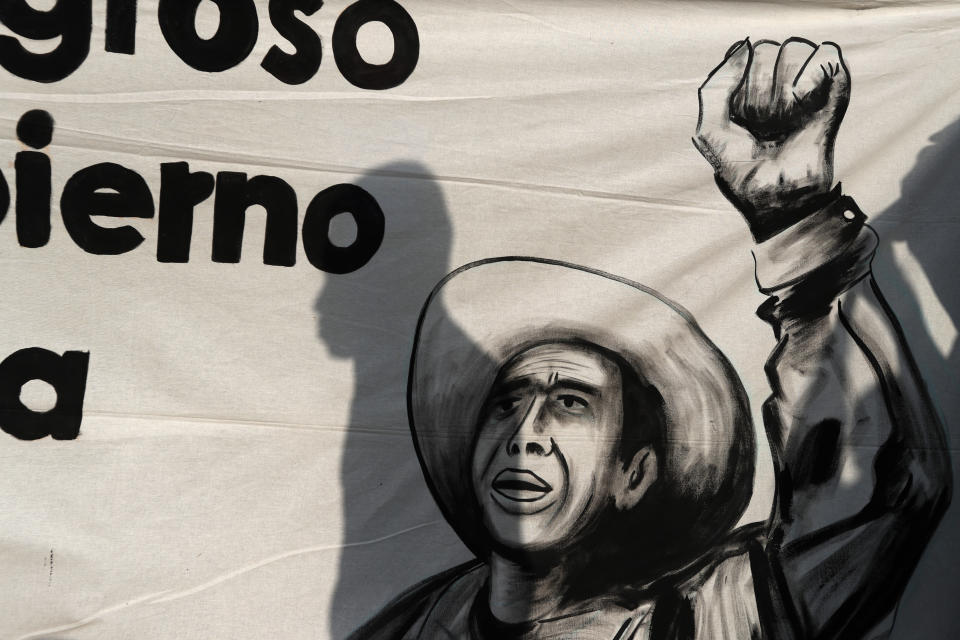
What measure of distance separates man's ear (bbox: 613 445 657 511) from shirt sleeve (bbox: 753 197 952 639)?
0.70ft

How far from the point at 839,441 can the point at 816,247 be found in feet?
1.08

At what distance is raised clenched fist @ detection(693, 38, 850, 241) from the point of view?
1.35 m

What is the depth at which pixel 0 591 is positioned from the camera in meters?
1.19

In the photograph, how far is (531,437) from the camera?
50.4 inches

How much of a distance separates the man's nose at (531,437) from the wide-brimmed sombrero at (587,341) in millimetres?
70

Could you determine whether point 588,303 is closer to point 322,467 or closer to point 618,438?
point 618,438

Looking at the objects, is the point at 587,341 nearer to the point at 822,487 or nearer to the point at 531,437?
the point at 531,437

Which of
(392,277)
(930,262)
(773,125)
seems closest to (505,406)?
(392,277)

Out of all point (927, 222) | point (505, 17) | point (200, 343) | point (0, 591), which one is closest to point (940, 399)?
point (927, 222)

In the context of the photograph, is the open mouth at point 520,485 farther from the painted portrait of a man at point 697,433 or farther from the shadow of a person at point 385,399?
the shadow of a person at point 385,399

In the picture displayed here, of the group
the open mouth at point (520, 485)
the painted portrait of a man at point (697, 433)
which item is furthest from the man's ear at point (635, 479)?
the open mouth at point (520, 485)

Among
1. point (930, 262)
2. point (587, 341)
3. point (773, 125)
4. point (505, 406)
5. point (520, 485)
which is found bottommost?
point (520, 485)

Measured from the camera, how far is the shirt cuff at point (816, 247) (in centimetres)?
134

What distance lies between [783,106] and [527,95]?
0.44m
